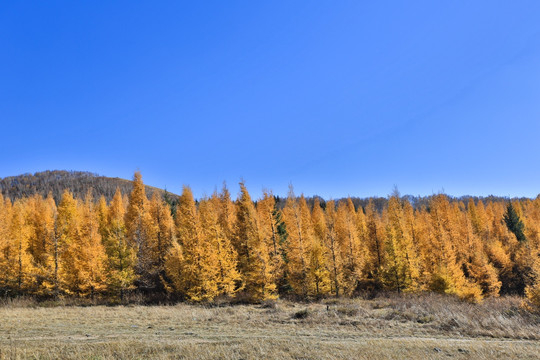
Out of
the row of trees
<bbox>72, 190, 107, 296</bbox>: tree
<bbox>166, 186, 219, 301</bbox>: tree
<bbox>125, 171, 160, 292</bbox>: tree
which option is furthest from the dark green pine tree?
<bbox>72, 190, 107, 296</bbox>: tree

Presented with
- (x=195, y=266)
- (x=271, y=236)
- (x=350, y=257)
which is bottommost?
(x=350, y=257)

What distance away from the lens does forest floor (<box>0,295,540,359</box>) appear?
1157cm

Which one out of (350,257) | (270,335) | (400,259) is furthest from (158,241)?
(400,259)

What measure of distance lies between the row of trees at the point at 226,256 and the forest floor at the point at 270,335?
8148mm

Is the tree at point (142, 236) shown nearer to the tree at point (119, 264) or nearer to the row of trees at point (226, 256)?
the row of trees at point (226, 256)

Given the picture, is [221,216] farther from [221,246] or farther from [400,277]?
[400,277]

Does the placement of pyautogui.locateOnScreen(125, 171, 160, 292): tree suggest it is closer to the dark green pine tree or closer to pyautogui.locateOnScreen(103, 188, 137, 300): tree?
pyautogui.locateOnScreen(103, 188, 137, 300): tree

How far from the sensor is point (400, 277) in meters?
40.7

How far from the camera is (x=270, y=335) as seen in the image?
15789mm

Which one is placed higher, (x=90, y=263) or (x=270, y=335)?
(x=90, y=263)

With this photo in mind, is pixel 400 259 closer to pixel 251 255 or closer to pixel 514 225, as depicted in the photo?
pixel 251 255

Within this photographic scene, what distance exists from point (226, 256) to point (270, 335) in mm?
18628

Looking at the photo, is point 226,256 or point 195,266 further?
point 226,256

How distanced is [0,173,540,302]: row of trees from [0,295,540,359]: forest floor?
8148 millimetres
